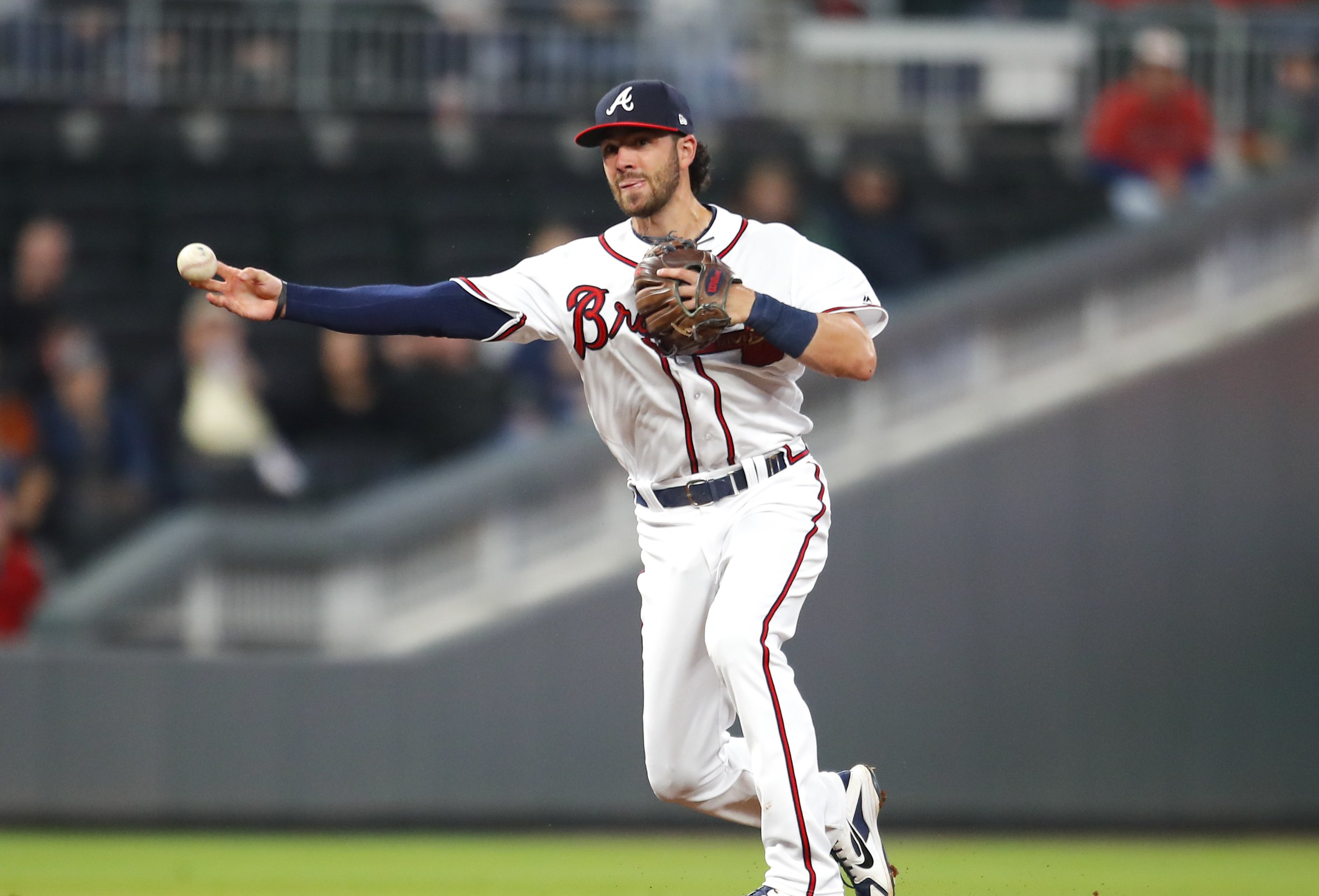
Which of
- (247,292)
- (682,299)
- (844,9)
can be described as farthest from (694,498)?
(844,9)

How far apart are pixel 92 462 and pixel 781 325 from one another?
16.7 ft

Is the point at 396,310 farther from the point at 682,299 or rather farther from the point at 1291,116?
the point at 1291,116

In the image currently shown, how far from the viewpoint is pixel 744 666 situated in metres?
4.09

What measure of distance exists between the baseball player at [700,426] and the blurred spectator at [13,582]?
13.5 feet

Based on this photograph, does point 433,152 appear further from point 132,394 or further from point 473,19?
point 132,394

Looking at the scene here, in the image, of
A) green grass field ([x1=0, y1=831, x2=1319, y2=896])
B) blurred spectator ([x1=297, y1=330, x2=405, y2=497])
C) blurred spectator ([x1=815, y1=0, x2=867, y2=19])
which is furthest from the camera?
blurred spectator ([x1=815, y1=0, x2=867, y2=19])

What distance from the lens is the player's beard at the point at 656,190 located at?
14.1 feet

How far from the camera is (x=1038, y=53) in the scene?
430 inches

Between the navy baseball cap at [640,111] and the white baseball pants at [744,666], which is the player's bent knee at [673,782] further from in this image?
the navy baseball cap at [640,111]

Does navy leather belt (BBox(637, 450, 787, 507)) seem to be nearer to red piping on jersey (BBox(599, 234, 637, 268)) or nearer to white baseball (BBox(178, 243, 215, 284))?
red piping on jersey (BBox(599, 234, 637, 268))

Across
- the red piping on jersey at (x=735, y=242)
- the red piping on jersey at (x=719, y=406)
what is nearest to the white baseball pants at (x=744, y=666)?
the red piping on jersey at (x=719, y=406)

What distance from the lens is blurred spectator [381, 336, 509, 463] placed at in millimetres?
8234

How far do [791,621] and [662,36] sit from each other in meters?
6.81

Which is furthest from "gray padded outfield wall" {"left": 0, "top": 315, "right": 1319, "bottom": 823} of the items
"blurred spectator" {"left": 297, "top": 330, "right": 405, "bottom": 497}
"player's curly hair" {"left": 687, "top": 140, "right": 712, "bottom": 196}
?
"player's curly hair" {"left": 687, "top": 140, "right": 712, "bottom": 196}
